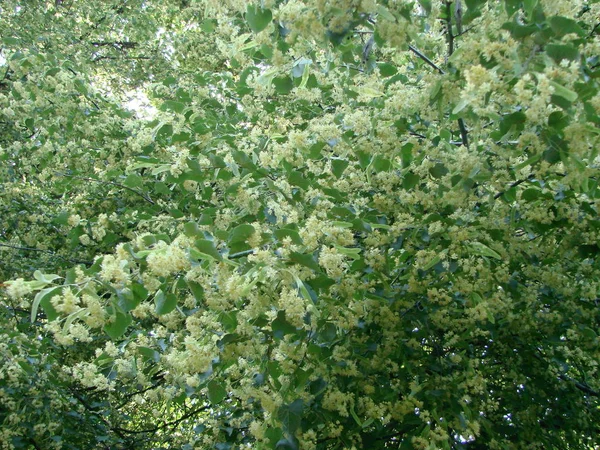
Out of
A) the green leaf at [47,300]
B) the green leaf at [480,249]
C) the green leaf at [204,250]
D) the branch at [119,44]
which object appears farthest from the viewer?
the branch at [119,44]

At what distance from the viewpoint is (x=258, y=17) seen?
7.55 feet

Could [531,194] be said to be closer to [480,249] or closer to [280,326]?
[480,249]

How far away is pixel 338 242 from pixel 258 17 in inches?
36.8

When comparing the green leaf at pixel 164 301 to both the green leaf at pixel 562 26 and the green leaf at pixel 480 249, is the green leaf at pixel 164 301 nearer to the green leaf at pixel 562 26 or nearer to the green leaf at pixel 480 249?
the green leaf at pixel 480 249

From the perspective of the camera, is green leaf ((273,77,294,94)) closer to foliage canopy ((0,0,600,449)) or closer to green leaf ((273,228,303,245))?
foliage canopy ((0,0,600,449))

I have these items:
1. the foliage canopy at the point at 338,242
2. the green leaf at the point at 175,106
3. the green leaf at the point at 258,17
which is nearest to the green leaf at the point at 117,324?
the foliage canopy at the point at 338,242

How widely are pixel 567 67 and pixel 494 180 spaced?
844 mm

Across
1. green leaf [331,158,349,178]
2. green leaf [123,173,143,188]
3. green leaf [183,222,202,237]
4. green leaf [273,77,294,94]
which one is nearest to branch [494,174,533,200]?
green leaf [331,158,349,178]

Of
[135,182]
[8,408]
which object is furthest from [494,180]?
[8,408]

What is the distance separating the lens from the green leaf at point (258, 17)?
2.29 metres

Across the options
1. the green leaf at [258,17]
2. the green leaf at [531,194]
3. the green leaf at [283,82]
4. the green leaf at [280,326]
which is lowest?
the green leaf at [280,326]

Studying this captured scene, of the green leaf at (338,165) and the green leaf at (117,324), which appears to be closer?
the green leaf at (117,324)

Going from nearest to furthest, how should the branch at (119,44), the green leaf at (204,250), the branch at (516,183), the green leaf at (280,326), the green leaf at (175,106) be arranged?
the green leaf at (204,250)
the green leaf at (280,326)
the branch at (516,183)
the green leaf at (175,106)
the branch at (119,44)

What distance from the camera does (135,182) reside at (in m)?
3.51
